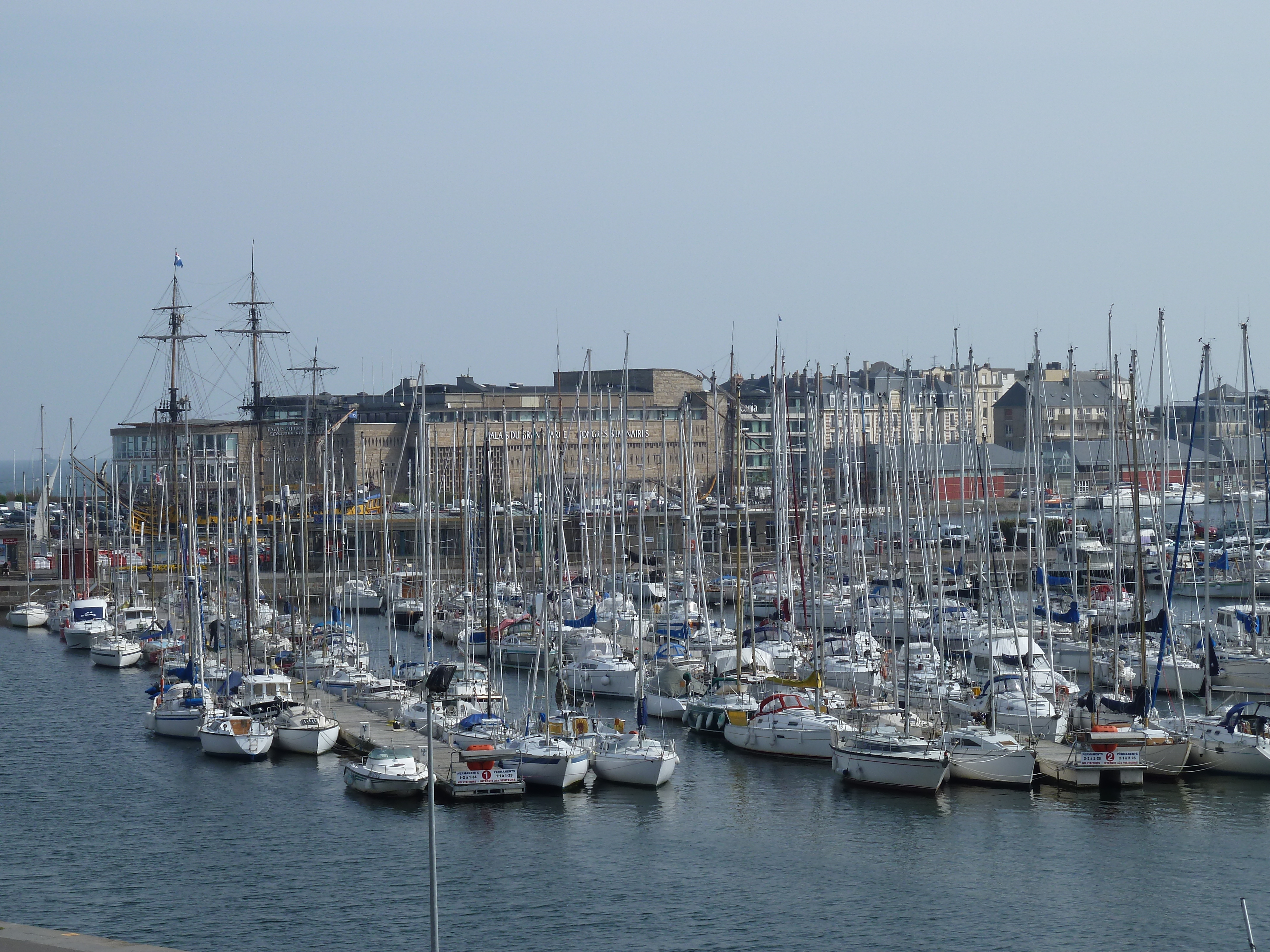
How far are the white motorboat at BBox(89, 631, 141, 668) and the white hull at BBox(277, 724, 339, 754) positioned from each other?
22533 millimetres

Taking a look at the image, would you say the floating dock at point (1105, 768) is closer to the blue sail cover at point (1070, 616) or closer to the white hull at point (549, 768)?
the white hull at point (549, 768)

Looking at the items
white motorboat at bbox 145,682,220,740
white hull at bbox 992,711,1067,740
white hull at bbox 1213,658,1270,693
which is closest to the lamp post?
white motorboat at bbox 145,682,220,740

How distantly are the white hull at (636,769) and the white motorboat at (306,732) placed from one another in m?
8.85

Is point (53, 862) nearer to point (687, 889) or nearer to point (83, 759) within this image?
point (83, 759)

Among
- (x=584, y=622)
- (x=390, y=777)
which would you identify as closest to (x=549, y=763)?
(x=390, y=777)

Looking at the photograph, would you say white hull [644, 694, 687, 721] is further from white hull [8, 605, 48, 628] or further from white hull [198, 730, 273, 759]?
white hull [8, 605, 48, 628]

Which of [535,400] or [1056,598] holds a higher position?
[535,400]

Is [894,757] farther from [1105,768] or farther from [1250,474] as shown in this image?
[1250,474]

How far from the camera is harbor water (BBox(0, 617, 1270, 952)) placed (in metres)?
27.4

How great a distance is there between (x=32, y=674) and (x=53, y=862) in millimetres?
29567

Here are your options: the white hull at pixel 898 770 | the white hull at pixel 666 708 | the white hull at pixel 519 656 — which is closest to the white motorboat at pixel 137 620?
the white hull at pixel 519 656

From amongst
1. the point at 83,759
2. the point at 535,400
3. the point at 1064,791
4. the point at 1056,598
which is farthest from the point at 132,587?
the point at 535,400

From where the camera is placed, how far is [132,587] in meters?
73.6

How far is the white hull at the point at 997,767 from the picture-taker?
36.3 meters
